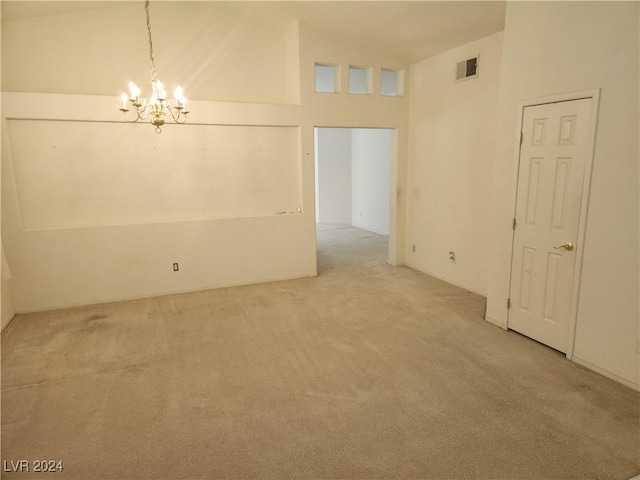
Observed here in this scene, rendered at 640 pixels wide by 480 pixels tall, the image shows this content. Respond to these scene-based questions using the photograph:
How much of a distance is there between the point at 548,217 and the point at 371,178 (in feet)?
19.8

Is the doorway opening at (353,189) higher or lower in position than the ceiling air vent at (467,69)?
lower

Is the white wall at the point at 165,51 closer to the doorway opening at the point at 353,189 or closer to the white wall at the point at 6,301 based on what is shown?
the white wall at the point at 6,301

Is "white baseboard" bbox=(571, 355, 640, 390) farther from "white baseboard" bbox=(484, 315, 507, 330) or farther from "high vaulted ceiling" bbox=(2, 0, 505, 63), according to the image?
"high vaulted ceiling" bbox=(2, 0, 505, 63)

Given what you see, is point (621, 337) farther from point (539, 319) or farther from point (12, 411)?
point (12, 411)

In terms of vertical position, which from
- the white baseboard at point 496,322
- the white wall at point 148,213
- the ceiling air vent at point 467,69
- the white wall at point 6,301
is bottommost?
the white baseboard at point 496,322

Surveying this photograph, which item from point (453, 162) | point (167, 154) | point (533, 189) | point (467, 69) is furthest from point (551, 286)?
point (167, 154)

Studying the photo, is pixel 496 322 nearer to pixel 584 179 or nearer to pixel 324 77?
pixel 584 179

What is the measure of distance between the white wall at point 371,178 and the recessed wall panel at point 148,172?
3.70 m

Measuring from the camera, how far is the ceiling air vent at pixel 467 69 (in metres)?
4.55

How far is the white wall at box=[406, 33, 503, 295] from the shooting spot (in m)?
4.50

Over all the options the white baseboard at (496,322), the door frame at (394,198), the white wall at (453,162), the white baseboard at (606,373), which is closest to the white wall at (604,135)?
the white baseboard at (606,373)

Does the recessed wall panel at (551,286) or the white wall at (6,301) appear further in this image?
the white wall at (6,301)

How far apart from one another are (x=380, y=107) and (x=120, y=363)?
4596mm

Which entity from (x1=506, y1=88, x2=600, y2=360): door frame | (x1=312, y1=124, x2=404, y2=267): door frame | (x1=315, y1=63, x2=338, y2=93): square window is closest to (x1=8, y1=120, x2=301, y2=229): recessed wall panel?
(x1=312, y1=124, x2=404, y2=267): door frame
